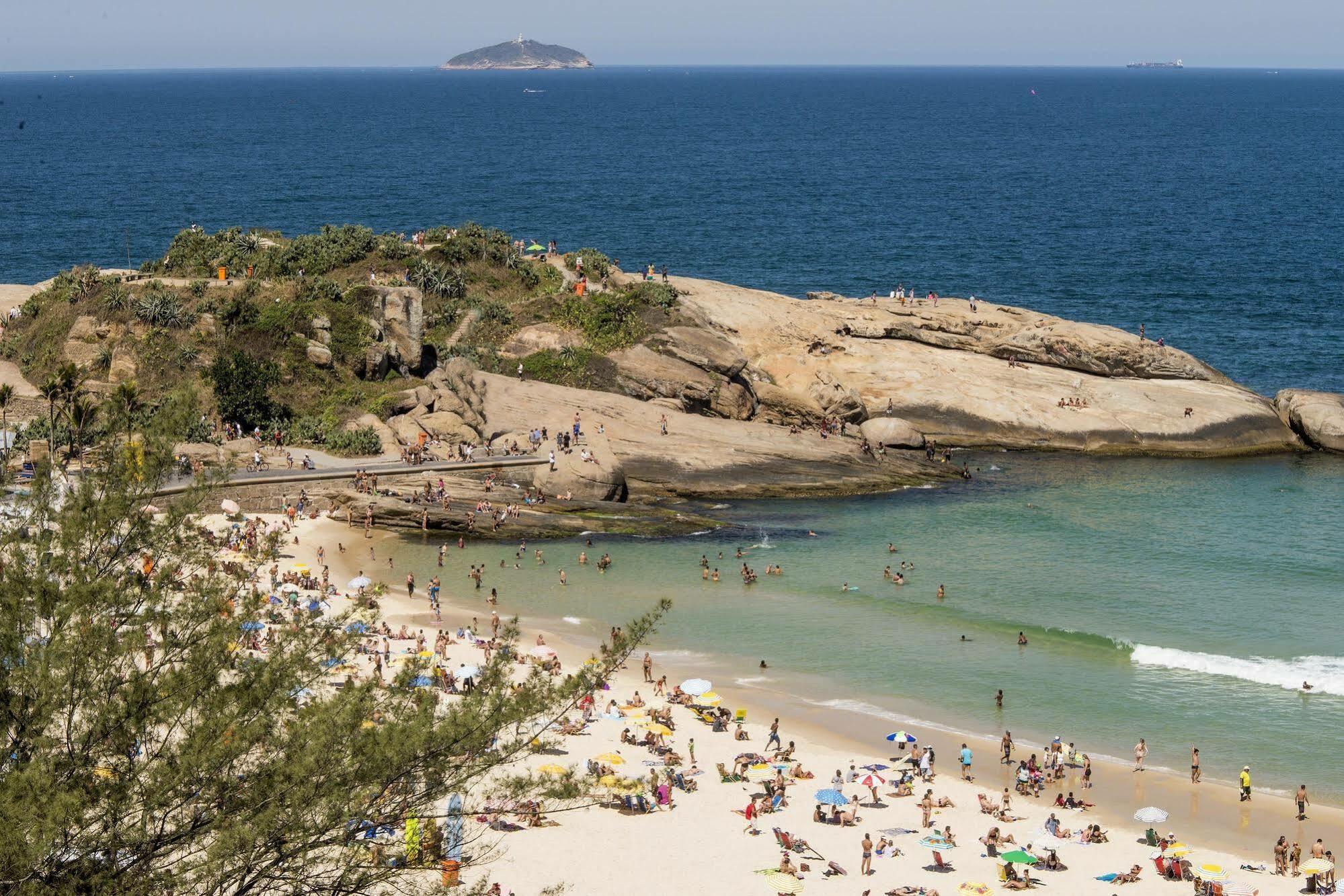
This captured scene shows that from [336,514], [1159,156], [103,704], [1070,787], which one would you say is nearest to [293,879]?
[103,704]

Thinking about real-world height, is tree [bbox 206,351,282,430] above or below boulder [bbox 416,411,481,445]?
above

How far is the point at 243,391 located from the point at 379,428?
5.69m

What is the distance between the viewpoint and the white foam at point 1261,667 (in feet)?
136

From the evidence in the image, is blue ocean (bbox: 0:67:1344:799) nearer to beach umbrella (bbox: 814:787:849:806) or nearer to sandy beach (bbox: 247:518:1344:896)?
sandy beach (bbox: 247:518:1344:896)

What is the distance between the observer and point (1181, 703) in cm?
4041

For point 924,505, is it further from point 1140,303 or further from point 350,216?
point 350,216

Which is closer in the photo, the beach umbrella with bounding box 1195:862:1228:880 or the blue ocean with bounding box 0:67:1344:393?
the beach umbrella with bounding box 1195:862:1228:880

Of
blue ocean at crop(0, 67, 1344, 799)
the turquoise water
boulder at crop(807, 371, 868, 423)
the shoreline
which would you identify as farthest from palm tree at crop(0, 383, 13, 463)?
boulder at crop(807, 371, 868, 423)

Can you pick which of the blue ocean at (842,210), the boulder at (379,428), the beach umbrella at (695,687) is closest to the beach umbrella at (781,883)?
the beach umbrella at (695,687)

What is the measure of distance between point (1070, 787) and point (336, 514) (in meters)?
29.3

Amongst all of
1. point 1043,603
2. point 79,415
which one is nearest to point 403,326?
point 79,415

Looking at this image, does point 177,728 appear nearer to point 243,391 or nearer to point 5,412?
point 5,412

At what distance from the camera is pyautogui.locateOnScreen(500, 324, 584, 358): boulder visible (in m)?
66.6

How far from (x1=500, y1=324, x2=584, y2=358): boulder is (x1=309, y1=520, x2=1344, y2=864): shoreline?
23134mm
